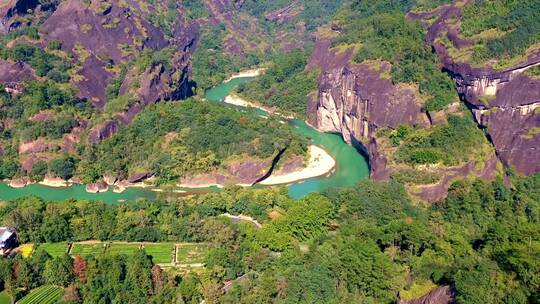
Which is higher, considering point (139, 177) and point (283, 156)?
point (139, 177)

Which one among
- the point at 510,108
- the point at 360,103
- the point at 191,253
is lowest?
the point at 191,253

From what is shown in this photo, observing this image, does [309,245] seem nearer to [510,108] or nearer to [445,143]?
[445,143]

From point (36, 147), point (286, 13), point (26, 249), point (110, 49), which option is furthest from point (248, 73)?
point (26, 249)

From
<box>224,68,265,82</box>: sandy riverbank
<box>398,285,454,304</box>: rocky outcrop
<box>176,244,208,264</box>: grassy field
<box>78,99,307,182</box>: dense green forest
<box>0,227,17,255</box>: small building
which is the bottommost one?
<box>224,68,265,82</box>: sandy riverbank

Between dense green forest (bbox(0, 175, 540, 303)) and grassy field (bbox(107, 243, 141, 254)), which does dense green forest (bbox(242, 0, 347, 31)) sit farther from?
grassy field (bbox(107, 243, 141, 254))

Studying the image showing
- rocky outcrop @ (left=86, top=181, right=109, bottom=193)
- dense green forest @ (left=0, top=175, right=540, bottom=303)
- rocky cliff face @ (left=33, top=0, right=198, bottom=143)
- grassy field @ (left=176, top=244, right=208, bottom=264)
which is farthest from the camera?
rocky cliff face @ (left=33, top=0, right=198, bottom=143)

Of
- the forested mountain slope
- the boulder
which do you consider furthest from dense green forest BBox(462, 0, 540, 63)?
the boulder

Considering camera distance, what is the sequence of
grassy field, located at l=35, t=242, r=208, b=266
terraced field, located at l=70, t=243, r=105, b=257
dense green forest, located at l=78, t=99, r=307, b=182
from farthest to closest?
dense green forest, located at l=78, t=99, r=307, b=182 < terraced field, located at l=70, t=243, r=105, b=257 < grassy field, located at l=35, t=242, r=208, b=266
